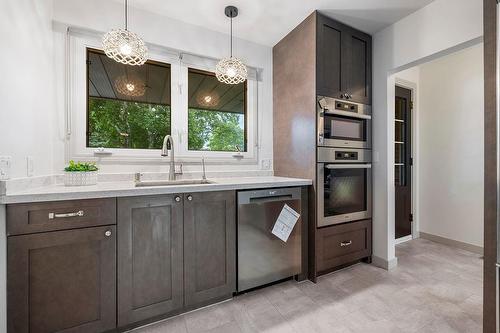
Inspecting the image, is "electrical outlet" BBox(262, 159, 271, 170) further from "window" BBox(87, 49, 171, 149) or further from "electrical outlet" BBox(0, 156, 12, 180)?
"electrical outlet" BBox(0, 156, 12, 180)

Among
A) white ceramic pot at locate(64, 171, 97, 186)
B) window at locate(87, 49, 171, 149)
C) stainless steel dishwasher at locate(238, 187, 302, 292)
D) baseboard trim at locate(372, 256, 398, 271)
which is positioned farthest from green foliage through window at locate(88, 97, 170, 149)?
baseboard trim at locate(372, 256, 398, 271)

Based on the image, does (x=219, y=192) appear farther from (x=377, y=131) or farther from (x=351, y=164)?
(x=377, y=131)

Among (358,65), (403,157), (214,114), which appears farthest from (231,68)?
(403,157)

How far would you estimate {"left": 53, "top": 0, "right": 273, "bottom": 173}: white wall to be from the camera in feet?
6.06

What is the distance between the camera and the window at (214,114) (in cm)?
241

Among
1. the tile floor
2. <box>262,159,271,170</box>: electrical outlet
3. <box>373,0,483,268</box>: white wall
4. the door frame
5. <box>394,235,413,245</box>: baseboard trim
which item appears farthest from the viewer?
the door frame

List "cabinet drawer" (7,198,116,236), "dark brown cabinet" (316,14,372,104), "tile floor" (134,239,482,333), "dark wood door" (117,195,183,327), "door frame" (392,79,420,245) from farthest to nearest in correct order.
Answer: "door frame" (392,79,420,245)
"dark brown cabinet" (316,14,372,104)
"tile floor" (134,239,482,333)
"dark wood door" (117,195,183,327)
"cabinet drawer" (7,198,116,236)

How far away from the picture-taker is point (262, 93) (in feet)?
8.89

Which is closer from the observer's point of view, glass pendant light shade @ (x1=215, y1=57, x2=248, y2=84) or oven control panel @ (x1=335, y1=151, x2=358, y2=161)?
glass pendant light shade @ (x1=215, y1=57, x2=248, y2=84)

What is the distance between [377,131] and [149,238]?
243cm

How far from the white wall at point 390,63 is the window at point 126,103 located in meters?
2.23

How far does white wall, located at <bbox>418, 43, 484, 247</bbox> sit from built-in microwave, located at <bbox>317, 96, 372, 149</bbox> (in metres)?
1.41

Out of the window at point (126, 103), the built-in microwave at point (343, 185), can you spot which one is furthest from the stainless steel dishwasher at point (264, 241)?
the window at point (126, 103)

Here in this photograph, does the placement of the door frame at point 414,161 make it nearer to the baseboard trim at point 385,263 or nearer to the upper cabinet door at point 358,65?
the baseboard trim at point 385,263
